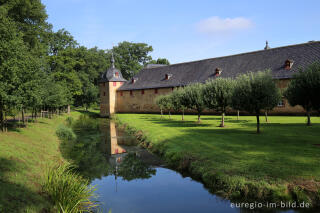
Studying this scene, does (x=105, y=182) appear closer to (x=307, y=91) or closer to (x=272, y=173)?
(x=272, y=173)

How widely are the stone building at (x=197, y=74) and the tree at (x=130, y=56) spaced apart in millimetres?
26170

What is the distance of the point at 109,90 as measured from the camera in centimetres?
4688

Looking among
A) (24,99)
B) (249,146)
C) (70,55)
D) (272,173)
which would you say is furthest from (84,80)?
(272,173)

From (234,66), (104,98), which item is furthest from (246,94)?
(104,98)

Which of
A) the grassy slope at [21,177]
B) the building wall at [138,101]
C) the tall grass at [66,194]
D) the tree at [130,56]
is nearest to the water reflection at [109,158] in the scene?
the grassy slope at [21,177]

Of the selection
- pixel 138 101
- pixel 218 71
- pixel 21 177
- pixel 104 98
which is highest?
pixel 218 71

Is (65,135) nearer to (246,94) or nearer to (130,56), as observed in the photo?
(246,94)

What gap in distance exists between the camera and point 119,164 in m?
11.9

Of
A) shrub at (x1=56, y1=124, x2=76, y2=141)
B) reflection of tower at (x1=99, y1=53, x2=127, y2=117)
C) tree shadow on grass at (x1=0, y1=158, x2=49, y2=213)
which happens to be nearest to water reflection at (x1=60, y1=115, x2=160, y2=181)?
shrub at (x1=56, y1=124, x2=76, y2=141)

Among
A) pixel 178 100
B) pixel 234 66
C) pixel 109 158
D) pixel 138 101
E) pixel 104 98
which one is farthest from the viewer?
pixel 104 98

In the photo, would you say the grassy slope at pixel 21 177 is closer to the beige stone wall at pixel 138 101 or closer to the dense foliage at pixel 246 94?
the dense foliage at pixel 246 94

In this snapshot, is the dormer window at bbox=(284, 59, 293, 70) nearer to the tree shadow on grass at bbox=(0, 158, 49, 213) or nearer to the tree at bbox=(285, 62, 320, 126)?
the tree at bbox=(285, 62, 320, 126)

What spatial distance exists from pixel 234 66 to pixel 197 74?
5.83 meters

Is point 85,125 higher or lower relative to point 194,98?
lower
